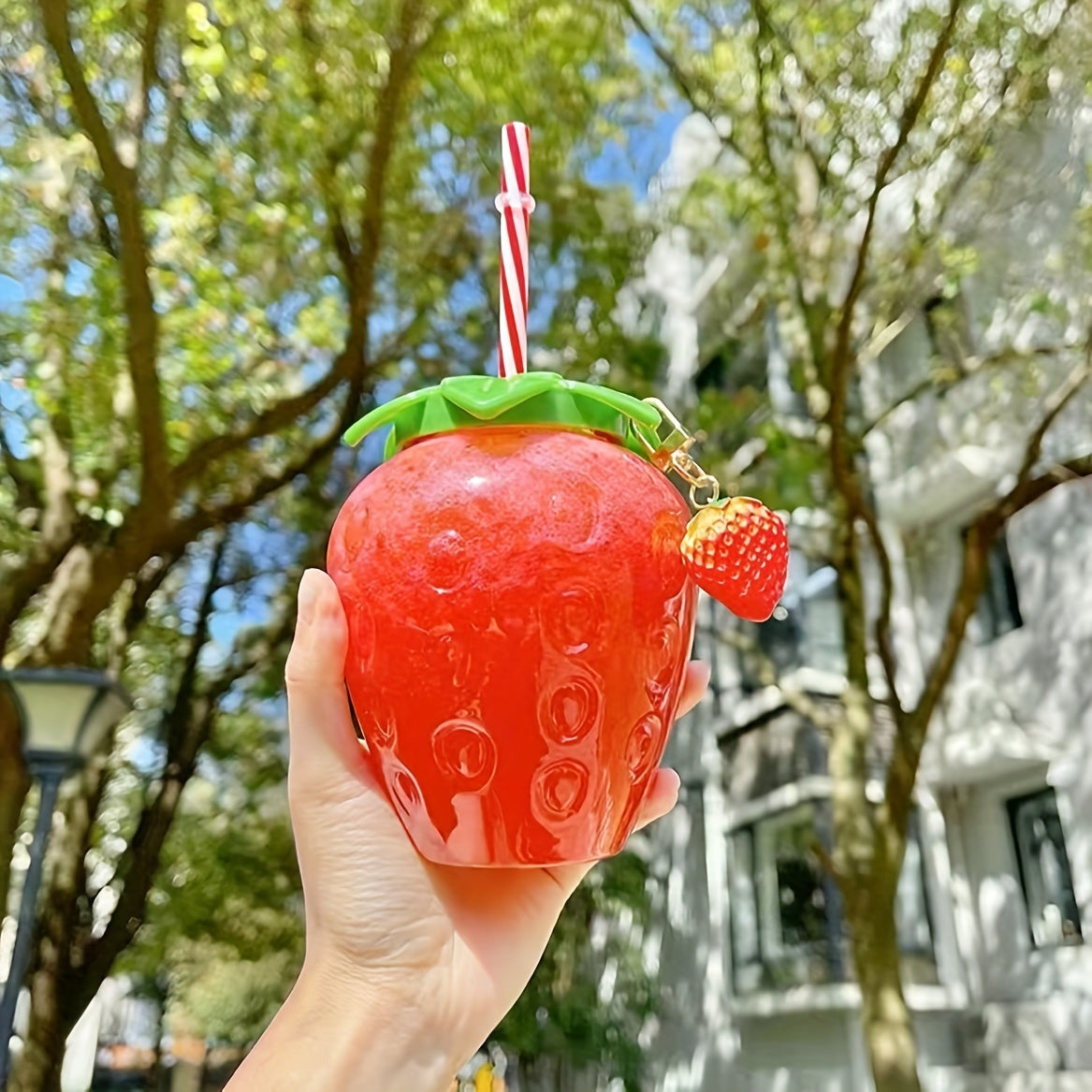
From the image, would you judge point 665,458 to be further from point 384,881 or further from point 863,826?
point 863,826

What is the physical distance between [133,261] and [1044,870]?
8.11m

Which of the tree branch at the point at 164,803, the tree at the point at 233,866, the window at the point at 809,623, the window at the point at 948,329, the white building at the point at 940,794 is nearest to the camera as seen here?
the tree branch at the point at 164,803

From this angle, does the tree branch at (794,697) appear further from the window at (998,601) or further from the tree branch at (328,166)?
the tree branch at (328,166)

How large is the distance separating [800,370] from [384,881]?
6452 millimetres

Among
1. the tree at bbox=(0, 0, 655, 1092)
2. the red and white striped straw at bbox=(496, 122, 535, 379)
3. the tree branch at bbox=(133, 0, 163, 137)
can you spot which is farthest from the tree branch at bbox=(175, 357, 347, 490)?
the red and white striped straw at bbox=(496, 122, 535, 379)

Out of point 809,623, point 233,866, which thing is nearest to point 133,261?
point 233,866

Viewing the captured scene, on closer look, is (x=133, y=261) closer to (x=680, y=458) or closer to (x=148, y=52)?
(x=148, y=52)

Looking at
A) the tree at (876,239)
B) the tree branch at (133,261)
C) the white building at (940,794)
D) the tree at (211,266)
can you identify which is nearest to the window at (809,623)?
the white building at (940,794)

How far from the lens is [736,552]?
58.2 inches

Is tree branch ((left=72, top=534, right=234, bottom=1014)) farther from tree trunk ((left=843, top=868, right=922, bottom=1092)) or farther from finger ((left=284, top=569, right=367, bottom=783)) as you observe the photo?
finger ((left=284, top=569, right=367, bottom=783))

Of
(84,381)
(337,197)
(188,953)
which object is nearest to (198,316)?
(84,381)

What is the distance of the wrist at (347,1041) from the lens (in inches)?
51.8

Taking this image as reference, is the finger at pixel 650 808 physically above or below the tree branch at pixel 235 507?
below

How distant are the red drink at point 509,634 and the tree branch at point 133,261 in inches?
153
